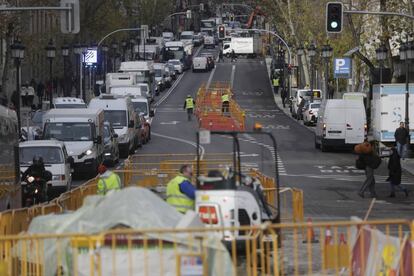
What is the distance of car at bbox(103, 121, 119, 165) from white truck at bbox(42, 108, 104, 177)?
1.64 metres

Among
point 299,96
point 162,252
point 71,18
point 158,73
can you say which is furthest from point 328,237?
point 158,73

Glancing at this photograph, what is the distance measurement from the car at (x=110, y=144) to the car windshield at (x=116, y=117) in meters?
2.61

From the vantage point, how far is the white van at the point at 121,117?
48.5 m

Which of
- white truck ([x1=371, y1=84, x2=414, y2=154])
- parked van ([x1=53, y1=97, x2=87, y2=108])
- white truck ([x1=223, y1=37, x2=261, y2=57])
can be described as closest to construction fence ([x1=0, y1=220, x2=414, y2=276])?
white truck ([x1=371, y1=84, x2=414, y2=154])

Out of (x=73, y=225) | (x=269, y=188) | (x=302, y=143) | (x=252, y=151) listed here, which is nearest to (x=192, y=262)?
(x=73, y=225)

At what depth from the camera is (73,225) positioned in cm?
1494

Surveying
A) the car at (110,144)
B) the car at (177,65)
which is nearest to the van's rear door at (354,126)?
the car at (110,144)

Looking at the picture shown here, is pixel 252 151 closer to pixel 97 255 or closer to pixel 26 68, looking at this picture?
pixel 97 255

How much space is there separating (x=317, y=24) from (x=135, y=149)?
36939 millimetres

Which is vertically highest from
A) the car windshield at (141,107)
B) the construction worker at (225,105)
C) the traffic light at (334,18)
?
the traffic light at (334,18)

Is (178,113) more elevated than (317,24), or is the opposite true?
(317,24)

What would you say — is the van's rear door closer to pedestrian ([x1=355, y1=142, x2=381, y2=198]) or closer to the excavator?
pedestrian ([x1=355, y1=142, x2=381, y2=198])

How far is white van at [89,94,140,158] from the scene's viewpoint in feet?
159

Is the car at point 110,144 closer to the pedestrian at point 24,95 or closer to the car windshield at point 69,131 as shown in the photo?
the car windshield at point 69,131
